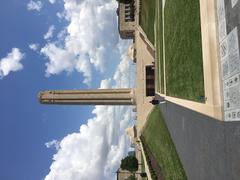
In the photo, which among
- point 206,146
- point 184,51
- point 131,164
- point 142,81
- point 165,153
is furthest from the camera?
point 131,164

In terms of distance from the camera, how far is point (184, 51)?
19.8 m

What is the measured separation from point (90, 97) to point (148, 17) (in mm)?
17726

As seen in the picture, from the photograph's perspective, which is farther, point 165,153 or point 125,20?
point 125,20

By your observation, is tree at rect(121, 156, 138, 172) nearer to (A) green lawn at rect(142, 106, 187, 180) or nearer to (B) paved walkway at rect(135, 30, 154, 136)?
(B) paved walkway at rect(135, 30, 154, 136)

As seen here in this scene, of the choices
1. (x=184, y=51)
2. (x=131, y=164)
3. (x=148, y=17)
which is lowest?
(x=131, y=164)

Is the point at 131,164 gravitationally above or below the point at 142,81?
below

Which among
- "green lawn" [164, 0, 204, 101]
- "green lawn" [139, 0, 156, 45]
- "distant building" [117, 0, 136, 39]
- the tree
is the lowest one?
the tree

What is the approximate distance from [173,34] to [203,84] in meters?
9.69

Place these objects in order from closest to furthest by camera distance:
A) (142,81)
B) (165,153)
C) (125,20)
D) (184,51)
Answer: (184,51) → (165,153) → (142,81) → (125,20)

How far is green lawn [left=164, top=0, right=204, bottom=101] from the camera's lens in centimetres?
1659

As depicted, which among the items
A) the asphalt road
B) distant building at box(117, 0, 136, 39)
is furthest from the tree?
the asphalt road

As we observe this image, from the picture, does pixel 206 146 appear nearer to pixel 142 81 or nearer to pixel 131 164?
pixel 142 81

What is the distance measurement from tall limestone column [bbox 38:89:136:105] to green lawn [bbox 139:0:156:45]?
10885mm

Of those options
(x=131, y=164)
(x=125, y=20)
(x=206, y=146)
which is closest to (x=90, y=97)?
(x=131, y=164)
